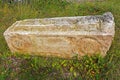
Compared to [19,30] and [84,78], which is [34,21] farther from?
[84,78]

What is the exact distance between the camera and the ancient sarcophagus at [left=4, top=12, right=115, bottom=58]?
3.57 meters

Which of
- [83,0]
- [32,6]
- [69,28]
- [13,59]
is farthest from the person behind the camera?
[83,0]

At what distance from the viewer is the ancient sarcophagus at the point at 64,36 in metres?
3.57

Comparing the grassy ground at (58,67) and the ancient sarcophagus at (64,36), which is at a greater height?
the ancient sarcophagus at (64,36)

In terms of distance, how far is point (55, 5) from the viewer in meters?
5.76

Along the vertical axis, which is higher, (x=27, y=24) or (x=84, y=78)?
(x=27, y=24)

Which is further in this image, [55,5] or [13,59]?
[55,5]

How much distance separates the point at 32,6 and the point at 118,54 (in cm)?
256

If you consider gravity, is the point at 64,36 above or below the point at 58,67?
above

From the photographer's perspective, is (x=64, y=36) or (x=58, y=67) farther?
(x=58, y=67)

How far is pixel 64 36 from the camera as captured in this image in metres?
3.64

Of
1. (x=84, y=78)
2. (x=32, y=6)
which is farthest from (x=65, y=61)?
(x=32, y=6)

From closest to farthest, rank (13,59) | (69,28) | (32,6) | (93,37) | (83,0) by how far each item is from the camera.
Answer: (93,37), (69,28), (13,59), (32,6), (83,0)

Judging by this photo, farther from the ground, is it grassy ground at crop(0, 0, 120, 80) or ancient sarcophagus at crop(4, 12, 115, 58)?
ancient sarcophagus at crop(4, 12, 115, 58)
